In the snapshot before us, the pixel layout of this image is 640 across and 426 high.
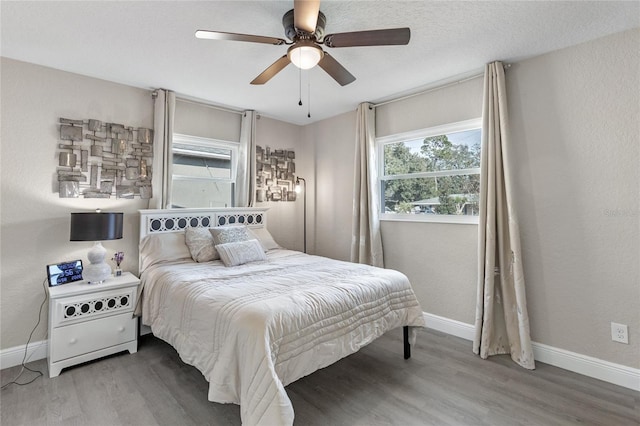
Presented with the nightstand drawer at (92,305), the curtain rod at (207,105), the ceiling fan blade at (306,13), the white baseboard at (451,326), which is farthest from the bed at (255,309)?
the ceiling fan blade at (306,13)

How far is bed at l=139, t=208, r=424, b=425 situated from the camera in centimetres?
159

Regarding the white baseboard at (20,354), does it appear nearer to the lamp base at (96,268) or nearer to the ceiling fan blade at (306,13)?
the lamp base at (96,268)

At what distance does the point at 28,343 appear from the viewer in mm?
2631

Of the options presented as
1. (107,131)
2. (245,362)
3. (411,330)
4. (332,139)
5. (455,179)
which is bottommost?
(411,330)

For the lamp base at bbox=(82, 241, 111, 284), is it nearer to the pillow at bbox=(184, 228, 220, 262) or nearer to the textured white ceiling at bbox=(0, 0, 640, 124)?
the pillow at bbox=(184, 228, 220, 262)

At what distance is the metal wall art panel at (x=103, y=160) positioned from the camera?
9.26 feet

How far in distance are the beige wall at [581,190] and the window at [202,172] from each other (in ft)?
11.1

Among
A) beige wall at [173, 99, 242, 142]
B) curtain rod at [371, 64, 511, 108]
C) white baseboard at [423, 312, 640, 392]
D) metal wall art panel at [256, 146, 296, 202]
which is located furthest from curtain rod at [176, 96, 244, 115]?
white baseboard at [423, 312, 640, 392]

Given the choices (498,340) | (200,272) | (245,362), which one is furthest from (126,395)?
(498,340)

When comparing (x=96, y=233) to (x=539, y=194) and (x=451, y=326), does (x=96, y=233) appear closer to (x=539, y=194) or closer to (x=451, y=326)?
(x=451, y=326)

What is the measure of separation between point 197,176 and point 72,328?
2.07 metres

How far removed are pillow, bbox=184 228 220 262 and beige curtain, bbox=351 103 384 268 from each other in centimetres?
171

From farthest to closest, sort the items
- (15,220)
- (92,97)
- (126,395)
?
(92,97), (15,220), (126,395)

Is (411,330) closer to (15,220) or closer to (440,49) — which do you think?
(440,49)
